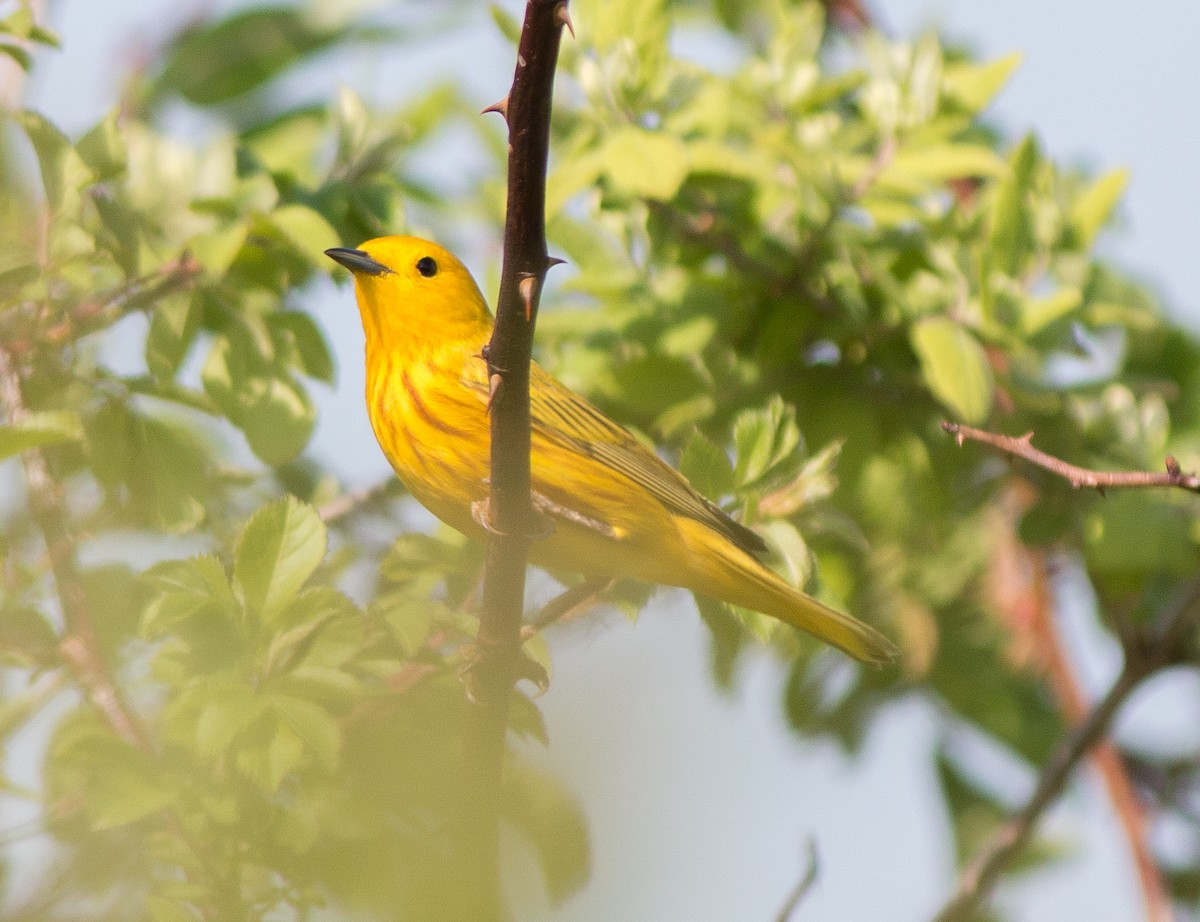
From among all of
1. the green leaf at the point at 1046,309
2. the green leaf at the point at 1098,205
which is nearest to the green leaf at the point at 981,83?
the green leaf at the point at 1098,205

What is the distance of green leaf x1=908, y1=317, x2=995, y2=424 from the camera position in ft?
10.9

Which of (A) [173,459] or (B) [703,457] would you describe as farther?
(A) [173,459]

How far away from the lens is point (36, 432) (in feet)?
8.23

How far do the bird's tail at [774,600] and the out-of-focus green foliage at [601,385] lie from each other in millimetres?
127

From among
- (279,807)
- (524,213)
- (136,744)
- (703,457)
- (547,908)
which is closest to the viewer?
(547,908)

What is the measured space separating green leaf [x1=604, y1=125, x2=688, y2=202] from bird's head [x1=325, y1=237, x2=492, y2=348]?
0.64 meters

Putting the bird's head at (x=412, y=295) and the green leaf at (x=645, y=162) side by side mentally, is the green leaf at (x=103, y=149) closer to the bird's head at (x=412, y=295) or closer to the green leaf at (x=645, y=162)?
the bird's head at (x=412, y=295)

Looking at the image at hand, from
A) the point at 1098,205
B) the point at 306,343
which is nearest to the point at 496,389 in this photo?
the point at 306,343

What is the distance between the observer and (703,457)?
2.88 meters

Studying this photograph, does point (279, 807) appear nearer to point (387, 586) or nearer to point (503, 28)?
point (387, 586)

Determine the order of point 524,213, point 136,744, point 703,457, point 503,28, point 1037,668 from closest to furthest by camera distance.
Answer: point 524,213 → point 136,744 → point 703,457 → point 503,28 → point 1037,668

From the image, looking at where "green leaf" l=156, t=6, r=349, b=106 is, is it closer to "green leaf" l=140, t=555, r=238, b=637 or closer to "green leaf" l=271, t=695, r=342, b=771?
"green leaf" l=140, t=555, r=238, b=637

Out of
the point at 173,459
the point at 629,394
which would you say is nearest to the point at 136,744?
the point at 173,459

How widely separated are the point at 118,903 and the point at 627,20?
267cm
